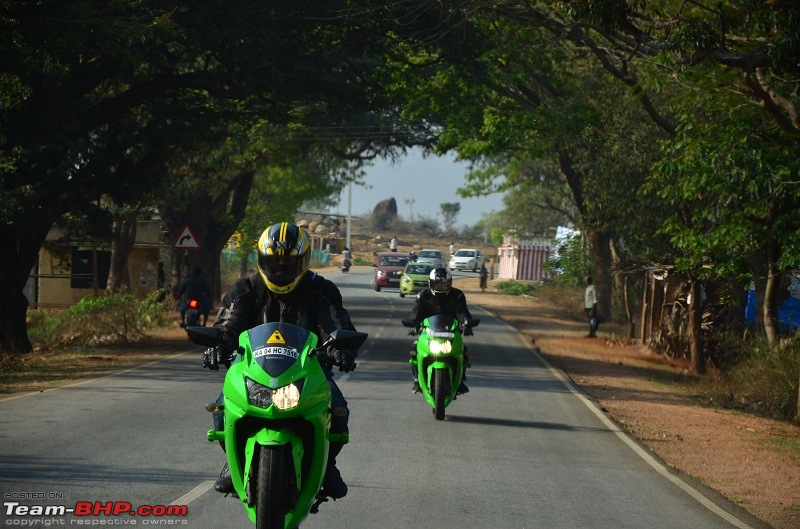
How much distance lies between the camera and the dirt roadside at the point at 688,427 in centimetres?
1066

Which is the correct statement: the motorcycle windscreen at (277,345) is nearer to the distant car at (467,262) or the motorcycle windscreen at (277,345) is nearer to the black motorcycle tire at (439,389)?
the black motorcycle tire at (439,389)

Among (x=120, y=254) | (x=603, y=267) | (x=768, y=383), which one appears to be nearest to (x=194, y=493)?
(x=768, y=383)

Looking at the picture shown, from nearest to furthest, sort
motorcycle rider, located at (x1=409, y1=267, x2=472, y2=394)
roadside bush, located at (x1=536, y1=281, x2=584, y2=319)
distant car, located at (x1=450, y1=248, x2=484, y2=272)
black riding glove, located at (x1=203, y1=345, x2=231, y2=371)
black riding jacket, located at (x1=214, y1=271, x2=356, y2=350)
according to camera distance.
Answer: black riding glove, located at (x1=203, y1=345, x2=231, y2=371)
black riding jacket, located at (x1=214, y1=271, x2=356, y2=350)
motorcycle rider, located at (x1=409, y1=267, x2=472, y2=394)
roadside bush, located at (x1=536, y1=281, x2=584, y2=319)
distant car, located at (x1=450, y1=248, x2=484, y2=272)

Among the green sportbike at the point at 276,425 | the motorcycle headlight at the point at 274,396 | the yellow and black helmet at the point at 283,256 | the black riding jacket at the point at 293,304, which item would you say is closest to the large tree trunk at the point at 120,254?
the black riding jacket at the point at 293,304

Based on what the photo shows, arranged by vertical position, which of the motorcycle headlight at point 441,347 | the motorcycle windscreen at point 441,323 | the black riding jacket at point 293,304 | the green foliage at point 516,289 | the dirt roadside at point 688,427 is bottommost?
the dirt roadside at point 688,427

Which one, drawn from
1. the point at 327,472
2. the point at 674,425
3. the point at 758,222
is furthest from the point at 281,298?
the point at 758,222

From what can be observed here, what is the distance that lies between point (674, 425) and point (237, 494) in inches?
421

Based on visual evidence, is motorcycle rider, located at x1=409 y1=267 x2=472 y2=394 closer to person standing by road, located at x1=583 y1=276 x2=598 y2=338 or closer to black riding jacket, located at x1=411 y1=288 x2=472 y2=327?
black riding jacket, located at x1=411 y1=288 x2=472 y2=327

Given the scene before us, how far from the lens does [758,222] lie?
17328 mm

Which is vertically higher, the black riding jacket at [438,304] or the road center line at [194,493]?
the black riding jacket at [438,304]

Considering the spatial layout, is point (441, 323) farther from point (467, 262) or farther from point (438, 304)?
point (467, 262)

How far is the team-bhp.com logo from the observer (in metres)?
7.09

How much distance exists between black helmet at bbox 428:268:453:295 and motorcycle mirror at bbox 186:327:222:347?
26.3ft

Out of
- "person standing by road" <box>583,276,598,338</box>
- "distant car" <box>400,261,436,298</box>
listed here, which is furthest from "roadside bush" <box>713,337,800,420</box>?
"distant car" <box>400,261,436,298</box>
